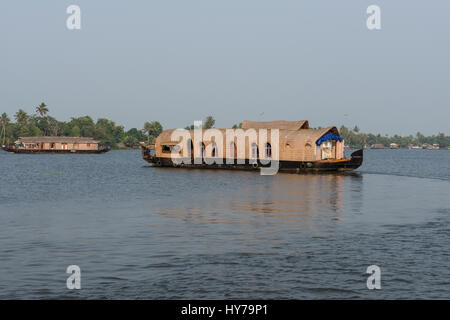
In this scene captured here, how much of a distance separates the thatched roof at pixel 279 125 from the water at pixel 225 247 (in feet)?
92.5

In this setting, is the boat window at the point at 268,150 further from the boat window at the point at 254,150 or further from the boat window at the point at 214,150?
the boat window at the point at 214,150

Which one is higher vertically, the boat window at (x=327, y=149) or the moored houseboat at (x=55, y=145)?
the moored houseboat at (x=55, y=145)

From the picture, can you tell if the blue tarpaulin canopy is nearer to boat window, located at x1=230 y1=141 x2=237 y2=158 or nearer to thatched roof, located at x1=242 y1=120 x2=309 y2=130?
thatched roof, located at x1=242 y1=120 x2=309 y2=130

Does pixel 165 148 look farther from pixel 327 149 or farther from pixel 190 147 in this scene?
pixel 327 149

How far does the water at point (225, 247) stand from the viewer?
11164 millimetres

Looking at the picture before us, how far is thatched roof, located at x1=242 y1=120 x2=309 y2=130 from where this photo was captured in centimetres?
5803

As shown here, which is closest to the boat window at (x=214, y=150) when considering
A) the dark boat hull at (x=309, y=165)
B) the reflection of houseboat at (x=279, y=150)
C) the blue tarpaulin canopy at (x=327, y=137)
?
the reflection of houseboat at (x=279, y=150)

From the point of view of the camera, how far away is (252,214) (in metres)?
23.8

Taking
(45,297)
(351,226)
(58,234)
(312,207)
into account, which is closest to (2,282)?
(45,297)

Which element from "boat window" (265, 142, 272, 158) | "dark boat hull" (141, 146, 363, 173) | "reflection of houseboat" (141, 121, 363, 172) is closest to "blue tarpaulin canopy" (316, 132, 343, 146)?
"reflection of houseboat" (141, 121, 363, 172)

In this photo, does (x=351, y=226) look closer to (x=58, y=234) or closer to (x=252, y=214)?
(x=252, y=214)

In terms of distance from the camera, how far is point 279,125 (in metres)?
59.2

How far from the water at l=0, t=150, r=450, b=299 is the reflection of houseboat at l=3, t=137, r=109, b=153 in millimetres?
128609
